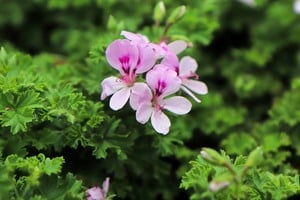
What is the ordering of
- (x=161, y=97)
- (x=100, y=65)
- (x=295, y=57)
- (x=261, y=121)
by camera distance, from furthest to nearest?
(x=295, y=57), (x=261, y=121), (x=100, y=65), (x=161, y=97)

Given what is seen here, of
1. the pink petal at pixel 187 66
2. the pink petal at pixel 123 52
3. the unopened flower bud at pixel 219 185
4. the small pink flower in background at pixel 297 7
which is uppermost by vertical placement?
the small pink flower in background at pixel 297 7

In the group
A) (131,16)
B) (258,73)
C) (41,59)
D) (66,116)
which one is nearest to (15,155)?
(66,116)

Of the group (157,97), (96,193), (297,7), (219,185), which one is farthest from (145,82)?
(297,7)

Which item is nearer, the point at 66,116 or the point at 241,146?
the point at 66,116

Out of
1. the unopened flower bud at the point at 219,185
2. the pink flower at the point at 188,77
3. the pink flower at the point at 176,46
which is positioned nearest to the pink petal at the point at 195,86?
the pink flower at the point at 188,77

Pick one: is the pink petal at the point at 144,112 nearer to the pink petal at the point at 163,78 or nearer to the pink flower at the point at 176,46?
the pink petal at the point at 163,78

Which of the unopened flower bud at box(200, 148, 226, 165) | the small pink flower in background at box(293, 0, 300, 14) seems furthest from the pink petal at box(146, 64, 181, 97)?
the small pink flower in background at box(293, 0, 300, 14)

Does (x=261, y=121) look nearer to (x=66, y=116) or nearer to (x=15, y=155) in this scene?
(x=66, y=116)
